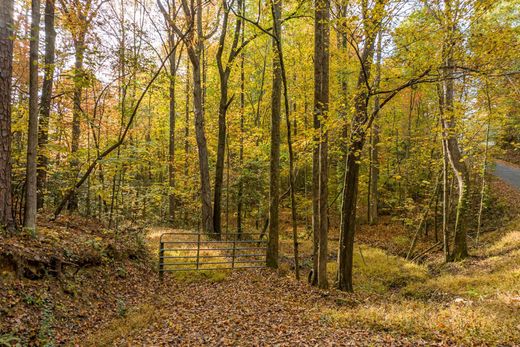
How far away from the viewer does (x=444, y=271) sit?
37.9 ft

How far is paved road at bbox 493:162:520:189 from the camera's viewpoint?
2303cm

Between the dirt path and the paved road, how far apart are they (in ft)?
73.1

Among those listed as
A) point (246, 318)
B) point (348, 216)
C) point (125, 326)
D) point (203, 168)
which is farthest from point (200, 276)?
point (203, 168)

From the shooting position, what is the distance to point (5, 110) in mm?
6027

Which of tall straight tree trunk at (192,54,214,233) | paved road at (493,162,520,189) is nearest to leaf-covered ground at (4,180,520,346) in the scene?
tall straight tree trunk at (192,54,214,233)

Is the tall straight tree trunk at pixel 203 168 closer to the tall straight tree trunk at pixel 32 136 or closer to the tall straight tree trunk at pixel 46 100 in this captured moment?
the tall straight tree trunk at pixel 46 100

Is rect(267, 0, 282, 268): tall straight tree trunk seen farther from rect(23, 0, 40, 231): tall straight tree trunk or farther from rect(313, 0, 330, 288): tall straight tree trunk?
rect(23, 0, 40, 231): tall straight tree trunk

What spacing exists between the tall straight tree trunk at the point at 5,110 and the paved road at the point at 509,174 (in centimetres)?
2812

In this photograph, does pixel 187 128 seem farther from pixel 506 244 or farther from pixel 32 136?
pixel 506 244

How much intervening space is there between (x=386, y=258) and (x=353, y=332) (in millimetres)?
9168

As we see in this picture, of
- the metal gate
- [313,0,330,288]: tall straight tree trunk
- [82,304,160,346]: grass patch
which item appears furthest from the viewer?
the metal gate

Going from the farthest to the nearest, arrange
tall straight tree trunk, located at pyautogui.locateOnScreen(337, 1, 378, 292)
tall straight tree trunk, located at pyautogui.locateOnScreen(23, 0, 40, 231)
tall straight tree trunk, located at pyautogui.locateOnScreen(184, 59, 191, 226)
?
tall straight tree trunk, located at pyautogui.locateOnScreen(184, 59, 191, 226), tall straight tree trunk, located at pyautogui.locateOnScreen(337, 1, 378, 292), tall straight tree trunk, located at pyautogui.locateOnScreen(23, 0, 40, 231)

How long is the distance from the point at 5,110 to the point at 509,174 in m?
32.1

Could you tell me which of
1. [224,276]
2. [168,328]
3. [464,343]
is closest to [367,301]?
[464,343]
